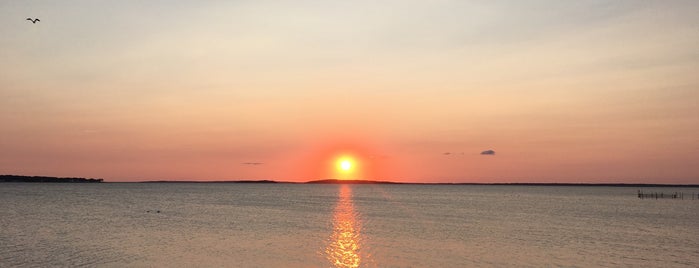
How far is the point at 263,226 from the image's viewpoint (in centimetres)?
7600

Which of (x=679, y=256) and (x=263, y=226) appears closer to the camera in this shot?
(x=679, y=256)

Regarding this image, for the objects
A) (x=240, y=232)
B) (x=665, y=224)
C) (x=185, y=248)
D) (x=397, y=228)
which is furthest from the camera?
(x=665, y=224)

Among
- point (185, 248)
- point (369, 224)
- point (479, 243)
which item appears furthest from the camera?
point (369, 224)

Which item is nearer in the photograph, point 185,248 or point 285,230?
point 185,248

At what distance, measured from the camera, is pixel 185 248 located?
53812 millimetres

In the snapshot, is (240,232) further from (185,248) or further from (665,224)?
(665,224)

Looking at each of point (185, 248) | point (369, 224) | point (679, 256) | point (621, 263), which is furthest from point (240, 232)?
point (679, 256)

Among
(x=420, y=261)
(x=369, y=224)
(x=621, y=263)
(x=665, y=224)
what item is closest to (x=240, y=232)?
(x=369, y=224)

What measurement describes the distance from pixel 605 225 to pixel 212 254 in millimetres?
63016

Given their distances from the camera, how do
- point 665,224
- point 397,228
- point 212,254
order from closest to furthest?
point 212,254 → point 397,228 → point 665,224

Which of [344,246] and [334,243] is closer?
[344,246]

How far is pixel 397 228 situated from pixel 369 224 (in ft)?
24.0

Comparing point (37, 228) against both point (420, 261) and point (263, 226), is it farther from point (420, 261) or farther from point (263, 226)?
point (420, 261)

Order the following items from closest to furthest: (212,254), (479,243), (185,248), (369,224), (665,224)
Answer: (212,254), (185,248), (479,243), (369,224), (665,224)
